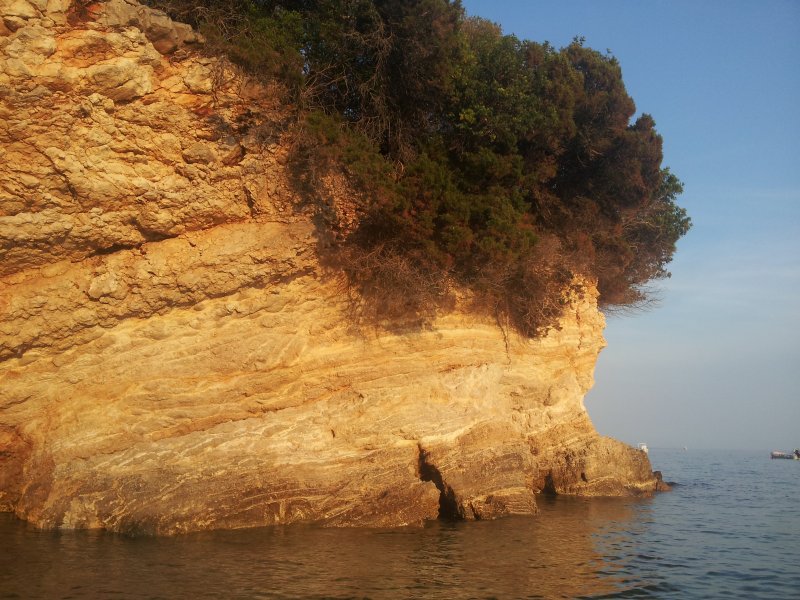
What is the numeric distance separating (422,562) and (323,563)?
4.46 feet

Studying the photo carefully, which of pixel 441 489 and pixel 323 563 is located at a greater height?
pixel 441 489

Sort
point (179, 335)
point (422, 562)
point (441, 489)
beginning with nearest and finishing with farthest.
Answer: point (422, 562) < point (179, 335) < point (441, 489)

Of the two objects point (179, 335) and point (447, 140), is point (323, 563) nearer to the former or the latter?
point (179, 335)

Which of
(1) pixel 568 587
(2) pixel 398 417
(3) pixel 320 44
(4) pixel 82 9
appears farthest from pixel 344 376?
(4) pixel 82 9

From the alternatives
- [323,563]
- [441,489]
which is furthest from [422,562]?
[441,489]

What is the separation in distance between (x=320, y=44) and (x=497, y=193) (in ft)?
15.6

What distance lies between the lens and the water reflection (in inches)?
288

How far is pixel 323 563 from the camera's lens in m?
8.48

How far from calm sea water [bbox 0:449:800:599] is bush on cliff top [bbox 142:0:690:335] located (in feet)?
16.0

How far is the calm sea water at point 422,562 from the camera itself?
742cm

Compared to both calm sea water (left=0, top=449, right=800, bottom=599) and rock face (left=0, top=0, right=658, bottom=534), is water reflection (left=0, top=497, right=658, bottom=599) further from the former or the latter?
rock face (left=0, top=0, right=658, bottom=534)

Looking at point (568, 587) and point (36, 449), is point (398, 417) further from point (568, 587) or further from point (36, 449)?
point (36, 449)

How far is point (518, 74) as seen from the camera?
1422 cm

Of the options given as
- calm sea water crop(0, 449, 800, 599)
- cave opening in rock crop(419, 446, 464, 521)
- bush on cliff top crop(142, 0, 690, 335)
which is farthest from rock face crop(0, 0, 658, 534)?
bush on cliff top crop(142, 0, 690, 335)
